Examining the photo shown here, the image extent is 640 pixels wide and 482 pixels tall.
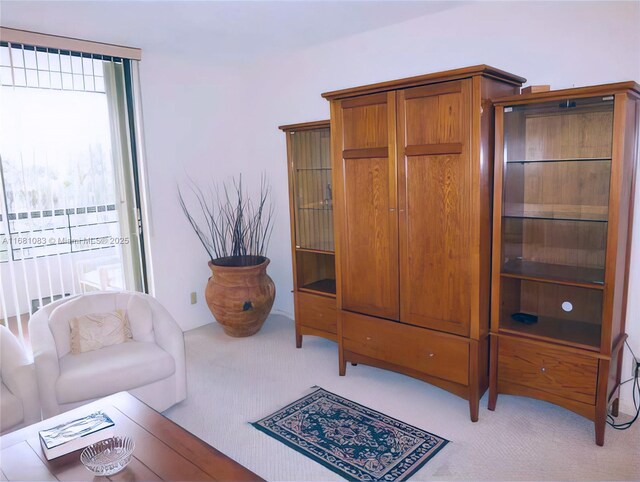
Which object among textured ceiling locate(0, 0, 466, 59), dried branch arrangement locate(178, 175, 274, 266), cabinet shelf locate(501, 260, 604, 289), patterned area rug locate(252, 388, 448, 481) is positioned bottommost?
patterned area rug locate(252, 388, 448, 481)

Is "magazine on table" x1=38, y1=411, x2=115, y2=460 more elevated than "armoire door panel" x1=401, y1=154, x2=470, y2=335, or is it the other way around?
"armoire door panel" x1=401, y1=154, x2=470, y2=335

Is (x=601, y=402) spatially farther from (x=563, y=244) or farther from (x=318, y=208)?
(x=318, y=208)

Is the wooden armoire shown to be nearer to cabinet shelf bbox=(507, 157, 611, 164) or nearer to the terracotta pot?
cabinet shelf bbox=(507, 157, 611, 164)

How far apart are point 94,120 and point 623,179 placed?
3.51 m

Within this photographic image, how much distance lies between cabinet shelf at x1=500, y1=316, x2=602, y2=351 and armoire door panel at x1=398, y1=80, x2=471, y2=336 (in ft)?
0.95

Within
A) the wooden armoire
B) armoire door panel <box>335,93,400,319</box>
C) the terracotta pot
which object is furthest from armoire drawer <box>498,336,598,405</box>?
the terracotta pot

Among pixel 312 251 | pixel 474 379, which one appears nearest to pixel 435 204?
pixel 474 379

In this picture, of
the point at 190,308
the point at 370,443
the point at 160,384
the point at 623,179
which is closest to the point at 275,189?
the point at 190,308

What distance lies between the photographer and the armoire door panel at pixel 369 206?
9.70 feet

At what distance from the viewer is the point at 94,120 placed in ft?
12.3

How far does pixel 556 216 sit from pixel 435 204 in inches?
26.3

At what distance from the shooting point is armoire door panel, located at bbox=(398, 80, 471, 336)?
2.65 m

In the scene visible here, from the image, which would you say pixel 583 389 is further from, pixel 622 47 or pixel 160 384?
pixel 160 384

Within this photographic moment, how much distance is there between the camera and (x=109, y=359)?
280 cm
